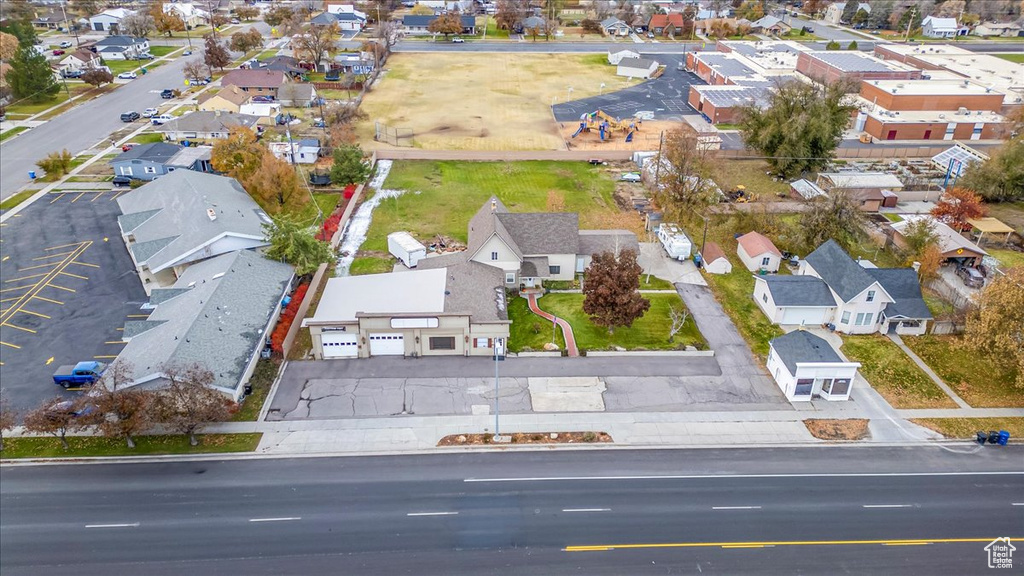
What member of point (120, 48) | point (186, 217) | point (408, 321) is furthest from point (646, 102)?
point (120, 48)

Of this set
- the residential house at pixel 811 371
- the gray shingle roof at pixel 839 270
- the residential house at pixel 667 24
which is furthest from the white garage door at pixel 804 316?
the residential house at pixel 667 24

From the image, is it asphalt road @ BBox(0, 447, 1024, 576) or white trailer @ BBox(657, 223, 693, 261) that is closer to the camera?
asphalt road @ BBox(0, 447, 1024, 576)

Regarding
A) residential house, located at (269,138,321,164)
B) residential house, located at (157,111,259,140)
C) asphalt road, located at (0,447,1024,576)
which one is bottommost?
asphalt road, located at (0,447,1024,576)

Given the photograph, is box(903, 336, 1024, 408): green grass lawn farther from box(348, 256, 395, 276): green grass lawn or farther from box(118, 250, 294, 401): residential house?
box(118, 250, 294, 401): residential house

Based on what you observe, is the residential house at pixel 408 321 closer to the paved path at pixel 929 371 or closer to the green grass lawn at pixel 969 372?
the paved path at pixel 929 371

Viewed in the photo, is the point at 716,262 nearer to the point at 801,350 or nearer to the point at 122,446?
the point at 801,350

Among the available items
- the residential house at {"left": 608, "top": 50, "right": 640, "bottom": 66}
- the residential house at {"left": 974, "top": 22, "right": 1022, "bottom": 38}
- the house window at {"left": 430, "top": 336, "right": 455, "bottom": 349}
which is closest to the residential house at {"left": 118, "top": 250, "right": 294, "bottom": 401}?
the house window at {"left": 430, "top": 336, "right": 455, "bottom": 349}

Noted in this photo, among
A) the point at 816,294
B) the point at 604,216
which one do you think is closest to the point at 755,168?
the point at 604,216
